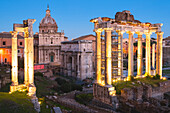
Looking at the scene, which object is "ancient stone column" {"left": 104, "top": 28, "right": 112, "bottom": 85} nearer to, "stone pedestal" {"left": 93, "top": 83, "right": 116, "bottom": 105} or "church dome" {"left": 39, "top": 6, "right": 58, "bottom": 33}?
"stone pedestal" {"left": 93, "top": 83, "right": 116, "bottom": 105}

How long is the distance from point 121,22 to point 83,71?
1649 centimetres

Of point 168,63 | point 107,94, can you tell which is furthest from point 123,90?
point 168,63

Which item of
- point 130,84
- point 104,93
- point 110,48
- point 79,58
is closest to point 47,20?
point 79,58

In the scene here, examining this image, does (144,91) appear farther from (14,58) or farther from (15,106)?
(14,58)

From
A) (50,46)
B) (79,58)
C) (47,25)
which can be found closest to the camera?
(79,58)

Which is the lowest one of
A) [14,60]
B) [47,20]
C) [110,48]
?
[14,60]

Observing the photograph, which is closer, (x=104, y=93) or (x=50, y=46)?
(x=104, y=93)

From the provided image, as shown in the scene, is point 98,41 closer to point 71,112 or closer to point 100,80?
point 100,80

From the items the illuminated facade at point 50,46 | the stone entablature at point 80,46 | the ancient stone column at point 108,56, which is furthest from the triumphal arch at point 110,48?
the illuminated facade at point 50,46

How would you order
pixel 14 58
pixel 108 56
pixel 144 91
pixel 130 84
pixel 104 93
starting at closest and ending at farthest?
pixel 108 56, pixel 104 93, pixel 14 58, pixel 144 91, pixel 130 84

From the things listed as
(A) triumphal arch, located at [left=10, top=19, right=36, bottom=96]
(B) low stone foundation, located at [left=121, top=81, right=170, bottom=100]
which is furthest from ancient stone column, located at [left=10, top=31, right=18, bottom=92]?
(B) low stone foundation, located at [left=121, top=81, right=170, bottom=100]

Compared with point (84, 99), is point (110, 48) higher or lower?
higher

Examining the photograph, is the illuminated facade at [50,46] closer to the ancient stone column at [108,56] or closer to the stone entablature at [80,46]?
the stone entablature at [80,46]

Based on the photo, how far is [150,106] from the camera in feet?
41.6
